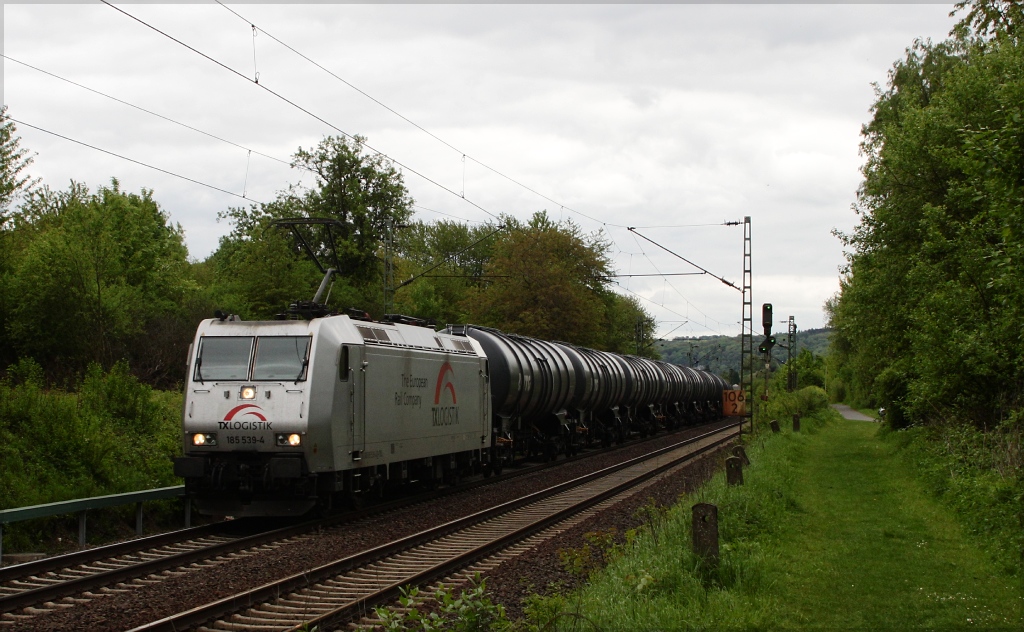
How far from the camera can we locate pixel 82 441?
1457 centimetres

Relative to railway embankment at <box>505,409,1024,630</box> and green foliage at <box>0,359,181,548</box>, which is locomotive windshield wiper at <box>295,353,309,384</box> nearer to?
green foliage at <box>0,359,181,548</box>

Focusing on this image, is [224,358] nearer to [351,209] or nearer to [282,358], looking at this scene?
[282,358]

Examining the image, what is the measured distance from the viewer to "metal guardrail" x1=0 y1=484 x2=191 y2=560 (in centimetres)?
1126

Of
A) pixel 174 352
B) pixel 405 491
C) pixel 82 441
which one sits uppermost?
pixel 174 352

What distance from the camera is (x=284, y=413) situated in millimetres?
13344

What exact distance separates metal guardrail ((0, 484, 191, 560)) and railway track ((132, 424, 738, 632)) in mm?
3768

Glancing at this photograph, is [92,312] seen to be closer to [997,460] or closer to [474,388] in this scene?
[474,388]

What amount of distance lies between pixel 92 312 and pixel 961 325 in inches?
772

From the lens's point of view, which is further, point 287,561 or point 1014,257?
point 287,561

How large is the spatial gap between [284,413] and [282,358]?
877 millimetres

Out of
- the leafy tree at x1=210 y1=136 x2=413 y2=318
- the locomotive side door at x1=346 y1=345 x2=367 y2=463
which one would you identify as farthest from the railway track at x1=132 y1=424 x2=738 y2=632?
the leafy tree at x1=210 y1=136 x2=413 y2=318

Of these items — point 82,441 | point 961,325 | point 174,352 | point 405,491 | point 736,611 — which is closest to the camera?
point 736,611

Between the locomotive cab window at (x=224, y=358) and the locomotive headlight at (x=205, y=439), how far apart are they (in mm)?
832

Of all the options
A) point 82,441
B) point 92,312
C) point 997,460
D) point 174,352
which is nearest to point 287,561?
point 82,441
